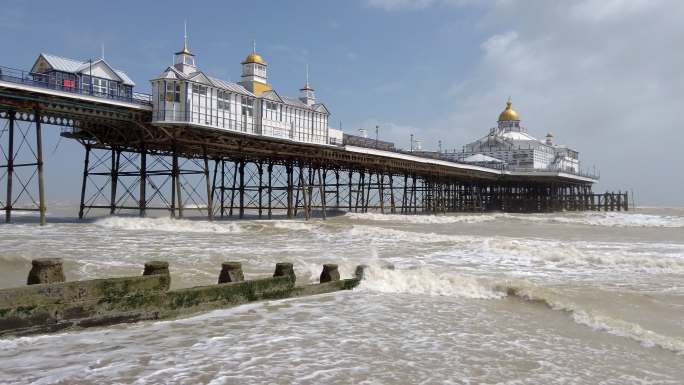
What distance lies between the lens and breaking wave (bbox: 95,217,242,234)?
1067 inches

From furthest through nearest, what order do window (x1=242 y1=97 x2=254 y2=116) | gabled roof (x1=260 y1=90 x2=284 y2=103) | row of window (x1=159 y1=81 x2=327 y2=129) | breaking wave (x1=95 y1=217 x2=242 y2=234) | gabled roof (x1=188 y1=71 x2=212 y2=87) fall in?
1. gabled roof (x1=260 y1=90 x2=284 y2=103)
2. window (x1=242 y1=97 x2=254 y2=116)
3. gabled roof (x1=188 y1=71 x2=212 y2=87)
4. row of window (x1=159 y1=81 x2=327 y2=129)
5. breaking wave (x1=95 y1=217 x2=242 y2=234)

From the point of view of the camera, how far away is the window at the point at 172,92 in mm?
29891

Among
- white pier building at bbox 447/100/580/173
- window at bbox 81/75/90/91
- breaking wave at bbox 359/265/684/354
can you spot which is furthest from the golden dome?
breaking wave at bbox 359/265/684/354

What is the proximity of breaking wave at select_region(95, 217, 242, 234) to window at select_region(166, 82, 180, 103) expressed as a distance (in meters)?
6.44

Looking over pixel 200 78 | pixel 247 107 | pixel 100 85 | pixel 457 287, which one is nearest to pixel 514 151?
pixel 247 107

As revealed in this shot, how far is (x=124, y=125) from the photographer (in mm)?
31609

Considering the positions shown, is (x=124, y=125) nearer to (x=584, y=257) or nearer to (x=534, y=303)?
(x=584, y=257)

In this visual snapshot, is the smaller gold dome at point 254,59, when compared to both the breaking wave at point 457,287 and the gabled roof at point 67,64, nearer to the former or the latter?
the gabled roof at point 67,64

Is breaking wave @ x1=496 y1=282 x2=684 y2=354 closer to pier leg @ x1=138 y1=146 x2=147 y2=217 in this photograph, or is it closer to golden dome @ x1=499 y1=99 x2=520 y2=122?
pier leg @ x1=138 y1=146 x2=147 y2=217

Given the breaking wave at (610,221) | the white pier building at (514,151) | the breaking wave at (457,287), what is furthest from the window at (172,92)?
the white pier building at (514,151)

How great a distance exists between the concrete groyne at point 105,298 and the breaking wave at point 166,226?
19362 millimetres

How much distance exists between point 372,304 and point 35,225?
77.7 feet

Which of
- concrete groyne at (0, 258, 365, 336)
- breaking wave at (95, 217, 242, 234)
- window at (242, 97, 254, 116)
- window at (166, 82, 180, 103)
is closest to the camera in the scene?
concrete groyne at (0, 258, 365, 336)

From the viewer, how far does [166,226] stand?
27.8 meters
